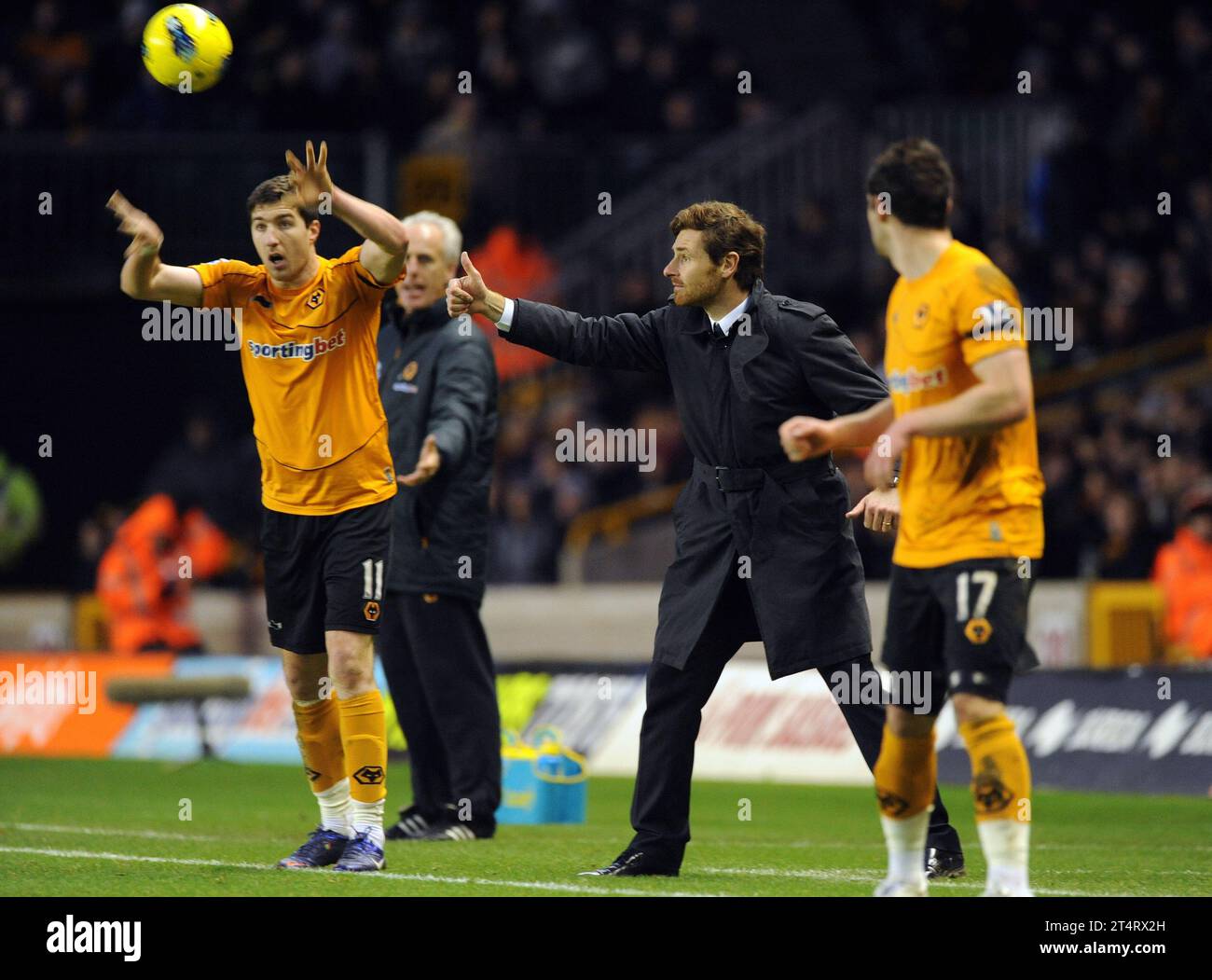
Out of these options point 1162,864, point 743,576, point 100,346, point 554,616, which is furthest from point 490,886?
point 100,346

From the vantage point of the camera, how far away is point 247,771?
14.5 meters

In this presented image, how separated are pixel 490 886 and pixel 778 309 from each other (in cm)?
233

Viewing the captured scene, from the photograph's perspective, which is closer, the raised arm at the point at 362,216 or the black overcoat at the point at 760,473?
the raised arm at the point at 362,216

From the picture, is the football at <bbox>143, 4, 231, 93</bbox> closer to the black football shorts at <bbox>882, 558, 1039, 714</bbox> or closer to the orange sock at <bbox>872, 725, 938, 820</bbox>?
the black football shorts at <bbox>882, 558, 1039, 714</bbox>

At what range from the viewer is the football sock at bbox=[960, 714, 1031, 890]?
5.96m

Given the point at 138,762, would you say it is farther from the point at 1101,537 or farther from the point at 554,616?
the point at 1101,537

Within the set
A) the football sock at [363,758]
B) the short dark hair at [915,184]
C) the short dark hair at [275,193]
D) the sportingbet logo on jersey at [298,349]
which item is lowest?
the football sock at [363,758]

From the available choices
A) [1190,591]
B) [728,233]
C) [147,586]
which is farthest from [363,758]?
[147,586]

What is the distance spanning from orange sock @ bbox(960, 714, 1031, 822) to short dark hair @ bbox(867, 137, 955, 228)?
4.88 feet

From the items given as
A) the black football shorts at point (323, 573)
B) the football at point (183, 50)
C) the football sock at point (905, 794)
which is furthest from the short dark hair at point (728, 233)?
the football sock at point (905, 794)

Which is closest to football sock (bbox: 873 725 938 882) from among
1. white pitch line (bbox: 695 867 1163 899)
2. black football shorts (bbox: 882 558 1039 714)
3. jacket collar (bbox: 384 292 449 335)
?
black football shorts (bbox: 882 558 1039 714)

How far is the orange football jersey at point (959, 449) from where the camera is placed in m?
6.03

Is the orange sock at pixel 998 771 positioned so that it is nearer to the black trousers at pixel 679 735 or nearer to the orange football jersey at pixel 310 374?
the black trousers at pixel 679 735

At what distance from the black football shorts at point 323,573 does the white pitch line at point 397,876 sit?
2.81ft
